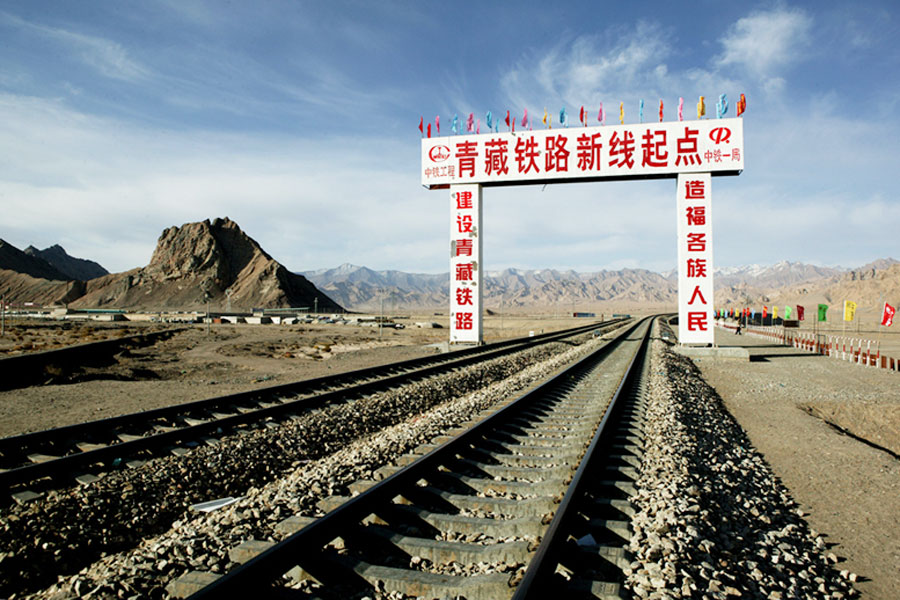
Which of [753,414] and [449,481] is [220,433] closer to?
[449,481]

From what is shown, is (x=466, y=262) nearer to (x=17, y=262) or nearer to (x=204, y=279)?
(x=204, y=279)

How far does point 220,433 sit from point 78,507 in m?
2.56

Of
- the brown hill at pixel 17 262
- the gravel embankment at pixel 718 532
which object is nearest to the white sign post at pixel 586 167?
the gravel embankment at pixel 718 532

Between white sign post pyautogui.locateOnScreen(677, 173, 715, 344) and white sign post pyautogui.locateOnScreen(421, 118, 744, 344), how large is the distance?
4cm

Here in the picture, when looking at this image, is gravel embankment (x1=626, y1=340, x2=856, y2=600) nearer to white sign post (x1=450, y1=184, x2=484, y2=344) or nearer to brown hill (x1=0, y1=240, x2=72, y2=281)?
white sign post (x1=450, y1=184, x2=484, y2=344)

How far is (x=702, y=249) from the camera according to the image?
22.0 meters

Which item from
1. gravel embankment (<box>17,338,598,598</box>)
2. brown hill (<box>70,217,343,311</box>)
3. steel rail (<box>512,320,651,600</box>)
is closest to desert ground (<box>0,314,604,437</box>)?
gravel embankment (<box>17,338,598,598</box>)

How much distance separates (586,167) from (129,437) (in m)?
19.2

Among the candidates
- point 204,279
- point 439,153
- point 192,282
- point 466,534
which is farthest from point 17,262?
point 466,534

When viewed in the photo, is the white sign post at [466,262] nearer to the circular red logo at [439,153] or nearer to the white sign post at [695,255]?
the circular red logo at [439,153]

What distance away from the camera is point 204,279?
147 m

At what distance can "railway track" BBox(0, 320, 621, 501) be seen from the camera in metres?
5.85

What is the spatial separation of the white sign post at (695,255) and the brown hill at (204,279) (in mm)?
129476

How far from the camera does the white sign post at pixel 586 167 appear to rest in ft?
70.8
